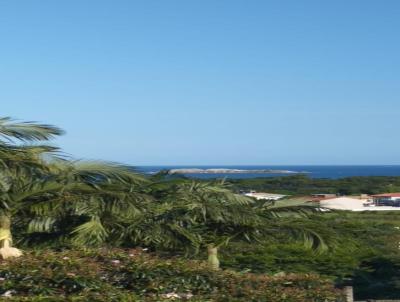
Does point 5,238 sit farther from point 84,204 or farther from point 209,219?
point 209,219

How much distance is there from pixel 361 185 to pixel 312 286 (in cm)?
7546

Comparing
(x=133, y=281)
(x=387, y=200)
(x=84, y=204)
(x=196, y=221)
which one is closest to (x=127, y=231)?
(x=84, y=204)

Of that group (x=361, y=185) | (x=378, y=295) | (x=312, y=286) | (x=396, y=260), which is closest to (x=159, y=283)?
(x=312, y=286)

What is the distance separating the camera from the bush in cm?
624

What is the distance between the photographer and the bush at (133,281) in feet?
20.5

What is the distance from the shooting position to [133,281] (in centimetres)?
653

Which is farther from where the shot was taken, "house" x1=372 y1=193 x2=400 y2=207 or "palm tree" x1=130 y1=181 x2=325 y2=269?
"house" x1=372 y1=193 x2=400 y2=207

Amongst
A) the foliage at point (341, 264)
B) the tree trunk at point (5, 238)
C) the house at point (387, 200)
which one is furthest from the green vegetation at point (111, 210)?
the house at point (387, 200)

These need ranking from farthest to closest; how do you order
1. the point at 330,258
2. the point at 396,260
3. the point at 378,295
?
the point at 396,260, the point at 330,258, the point at 378,295

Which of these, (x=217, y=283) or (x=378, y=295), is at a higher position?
(x=217, y=283)

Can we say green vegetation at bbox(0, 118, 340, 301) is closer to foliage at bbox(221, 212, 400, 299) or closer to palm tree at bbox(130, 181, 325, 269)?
palm tree at bbox(130, 181, 325, 269)

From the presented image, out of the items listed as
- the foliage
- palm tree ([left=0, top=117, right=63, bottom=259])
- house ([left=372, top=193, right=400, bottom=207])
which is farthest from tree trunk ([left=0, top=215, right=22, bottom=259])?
house ([left=372, top=193, right=400, bottom=207])

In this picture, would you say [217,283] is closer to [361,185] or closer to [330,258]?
[330,258]

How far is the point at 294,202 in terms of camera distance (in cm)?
1056
